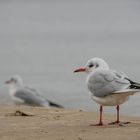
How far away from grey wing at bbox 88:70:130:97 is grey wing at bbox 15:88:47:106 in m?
5.36

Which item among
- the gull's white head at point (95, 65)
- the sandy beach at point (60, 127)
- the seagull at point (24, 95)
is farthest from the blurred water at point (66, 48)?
the gull's white head at point (95, 65)

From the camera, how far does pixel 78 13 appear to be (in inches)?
1681

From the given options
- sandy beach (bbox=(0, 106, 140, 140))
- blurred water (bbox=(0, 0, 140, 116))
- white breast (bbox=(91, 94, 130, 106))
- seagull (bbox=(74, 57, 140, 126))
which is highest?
blurred water (bbox=(0, 0, 140, 116))

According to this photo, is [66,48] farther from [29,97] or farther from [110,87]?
[110,87]

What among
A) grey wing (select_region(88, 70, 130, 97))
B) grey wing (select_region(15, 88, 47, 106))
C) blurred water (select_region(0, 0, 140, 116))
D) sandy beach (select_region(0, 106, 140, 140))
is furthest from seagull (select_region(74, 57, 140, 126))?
grey wing (select_region(15, 88, 47, 106))

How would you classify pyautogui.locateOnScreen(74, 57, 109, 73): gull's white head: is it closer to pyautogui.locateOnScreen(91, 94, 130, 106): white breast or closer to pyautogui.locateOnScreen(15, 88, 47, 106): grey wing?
pyautogui.locateOnScreen(91, 94, 130, 106): white breast

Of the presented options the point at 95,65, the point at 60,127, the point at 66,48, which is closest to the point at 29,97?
the point at 95,65

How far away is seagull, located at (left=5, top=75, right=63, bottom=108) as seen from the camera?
580 inches

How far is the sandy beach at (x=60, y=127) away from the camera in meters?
7.57

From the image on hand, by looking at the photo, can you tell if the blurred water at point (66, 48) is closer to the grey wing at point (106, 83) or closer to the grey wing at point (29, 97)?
the grey wing at point (29, 97)

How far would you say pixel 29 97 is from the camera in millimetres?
15289

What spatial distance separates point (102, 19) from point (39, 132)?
29.7 metres

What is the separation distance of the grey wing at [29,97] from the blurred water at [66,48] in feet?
1.70

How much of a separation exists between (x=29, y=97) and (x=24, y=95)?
25 centimetres
